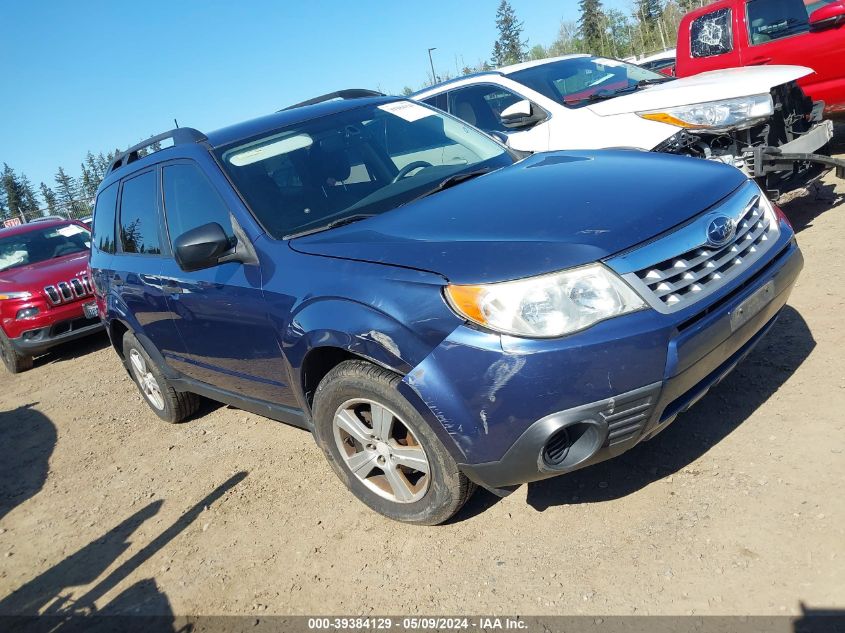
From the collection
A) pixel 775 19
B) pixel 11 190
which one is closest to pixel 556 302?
pixel 775 19

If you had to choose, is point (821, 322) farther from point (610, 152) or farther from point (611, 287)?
point (611, 287)

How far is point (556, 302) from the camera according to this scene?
235 centimetres

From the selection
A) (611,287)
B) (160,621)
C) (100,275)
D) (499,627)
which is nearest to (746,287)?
(611,287)

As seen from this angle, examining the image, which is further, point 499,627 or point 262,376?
point 262,376

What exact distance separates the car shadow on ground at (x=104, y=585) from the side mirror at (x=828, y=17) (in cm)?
731

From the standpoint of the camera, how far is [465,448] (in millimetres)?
2518

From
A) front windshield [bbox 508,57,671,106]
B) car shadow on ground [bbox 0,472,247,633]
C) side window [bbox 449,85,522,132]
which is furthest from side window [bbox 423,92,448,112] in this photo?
car shadow on ground [bbox 0,472,247,633]

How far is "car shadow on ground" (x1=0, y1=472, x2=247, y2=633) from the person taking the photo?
307cm

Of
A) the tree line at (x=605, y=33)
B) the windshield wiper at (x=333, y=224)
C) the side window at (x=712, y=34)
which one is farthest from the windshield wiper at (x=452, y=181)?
the tree line at (x=605, y=33)

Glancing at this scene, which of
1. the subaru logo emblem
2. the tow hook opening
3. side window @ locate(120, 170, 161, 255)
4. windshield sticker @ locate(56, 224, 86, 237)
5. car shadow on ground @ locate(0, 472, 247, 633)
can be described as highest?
side window @ locate(120, 170, 161, 255)

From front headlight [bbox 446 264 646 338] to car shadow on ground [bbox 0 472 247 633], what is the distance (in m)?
1.90

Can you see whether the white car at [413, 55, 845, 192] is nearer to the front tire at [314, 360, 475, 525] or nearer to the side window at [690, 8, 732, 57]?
the side window at [690, 8, 732, 57]

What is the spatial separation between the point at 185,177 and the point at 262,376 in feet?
3.91

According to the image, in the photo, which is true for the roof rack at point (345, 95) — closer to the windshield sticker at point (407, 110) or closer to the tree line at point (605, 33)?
the windshield sticker at point (407, 110)
